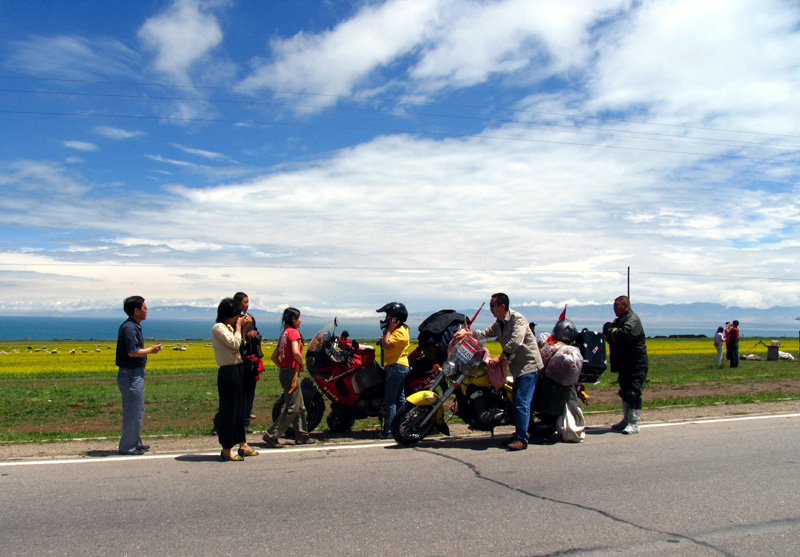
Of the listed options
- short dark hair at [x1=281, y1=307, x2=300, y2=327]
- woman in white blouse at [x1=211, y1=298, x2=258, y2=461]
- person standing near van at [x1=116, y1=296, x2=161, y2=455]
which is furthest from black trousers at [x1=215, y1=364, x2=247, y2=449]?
short dark hair at [x1=281, y1=307, x2=300, y2=327]

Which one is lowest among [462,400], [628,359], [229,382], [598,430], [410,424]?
[598,430]

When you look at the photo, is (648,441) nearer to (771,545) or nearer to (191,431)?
(771,545)

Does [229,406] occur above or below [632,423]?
above

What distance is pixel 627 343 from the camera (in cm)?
862

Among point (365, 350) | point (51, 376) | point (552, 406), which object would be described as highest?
point (365, 350)

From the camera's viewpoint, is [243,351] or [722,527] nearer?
[722,527]

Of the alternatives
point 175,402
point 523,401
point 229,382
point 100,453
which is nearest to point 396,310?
point 523,401

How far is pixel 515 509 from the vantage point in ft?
16.1

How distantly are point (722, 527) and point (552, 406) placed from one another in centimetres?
342

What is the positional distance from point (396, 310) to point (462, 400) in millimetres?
1511

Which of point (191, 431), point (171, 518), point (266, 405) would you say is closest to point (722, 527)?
point (171, 518)

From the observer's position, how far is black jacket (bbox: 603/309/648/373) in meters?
8.55

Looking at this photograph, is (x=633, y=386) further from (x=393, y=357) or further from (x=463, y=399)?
(x=393, y=357)

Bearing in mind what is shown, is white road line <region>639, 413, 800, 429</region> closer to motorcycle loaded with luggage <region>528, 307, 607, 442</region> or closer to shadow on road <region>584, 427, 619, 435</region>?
shadow on road <region>584, 427, 619, 435</region>
